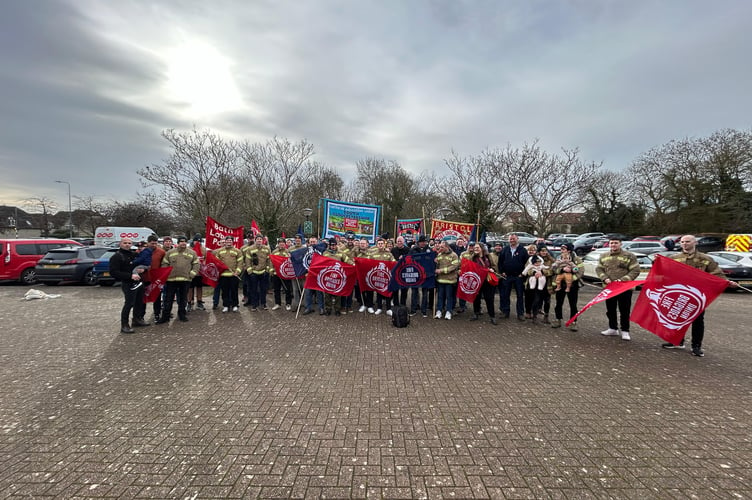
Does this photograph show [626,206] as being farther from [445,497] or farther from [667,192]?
[445,497]

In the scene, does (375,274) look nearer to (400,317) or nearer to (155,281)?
(400,317)

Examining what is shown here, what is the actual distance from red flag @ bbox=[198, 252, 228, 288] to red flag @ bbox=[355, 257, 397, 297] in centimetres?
357

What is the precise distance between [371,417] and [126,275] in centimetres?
629

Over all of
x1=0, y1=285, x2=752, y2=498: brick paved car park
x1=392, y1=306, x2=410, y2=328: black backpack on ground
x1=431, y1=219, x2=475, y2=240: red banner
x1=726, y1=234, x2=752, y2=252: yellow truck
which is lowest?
x1=0, y1=285, x2=752, y2=498: brick paved car park

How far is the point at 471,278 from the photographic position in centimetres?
821

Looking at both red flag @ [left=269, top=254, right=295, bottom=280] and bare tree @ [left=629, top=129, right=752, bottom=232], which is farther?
bare tree @ [left=629, top=129, right=752, bottom=232]

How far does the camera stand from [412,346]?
6219 millimetres

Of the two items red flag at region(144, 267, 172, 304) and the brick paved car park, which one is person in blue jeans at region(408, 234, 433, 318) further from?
red flag at region(144, 267, 172, 304)

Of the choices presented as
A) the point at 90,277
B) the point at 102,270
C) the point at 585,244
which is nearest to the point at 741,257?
the point at 585,244

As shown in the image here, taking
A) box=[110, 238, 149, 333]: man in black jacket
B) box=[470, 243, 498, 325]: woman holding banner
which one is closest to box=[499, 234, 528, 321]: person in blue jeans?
box=[470, 243, 498, 325]: woman holding banner

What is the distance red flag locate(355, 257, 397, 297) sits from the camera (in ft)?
28.8

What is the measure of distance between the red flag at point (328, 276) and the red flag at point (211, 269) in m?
2.34

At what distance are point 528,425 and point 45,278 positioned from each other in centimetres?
1812

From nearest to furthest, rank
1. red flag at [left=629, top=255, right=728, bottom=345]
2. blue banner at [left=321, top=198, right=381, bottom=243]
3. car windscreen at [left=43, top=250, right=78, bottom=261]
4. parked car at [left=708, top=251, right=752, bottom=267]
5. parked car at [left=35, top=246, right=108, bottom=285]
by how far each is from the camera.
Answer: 1. red flag at [left=629, top=255, right=728, bottom=345]
2. blue banner at [left=321, top=198, right=381, bottom=243]
3. parked car at [left=708, top=251, right=752, bottom=267]
4. parked car at [left=35, top=246, right=108, bottom=285]
5. car windscreen at [left=43, top=250, right=78, bottom=261]
